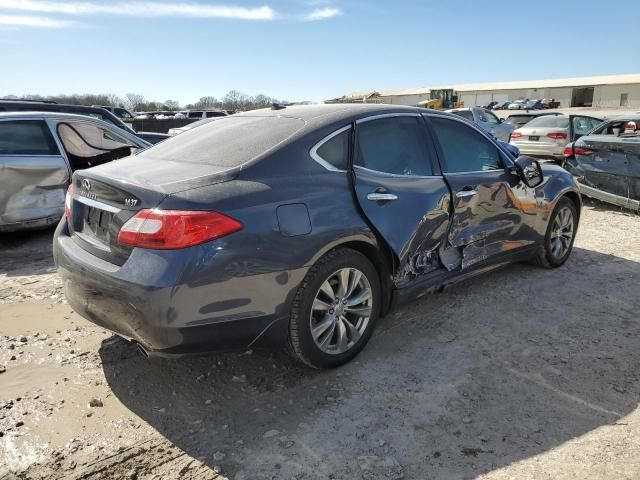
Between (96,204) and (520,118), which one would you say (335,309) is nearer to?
(96,204)

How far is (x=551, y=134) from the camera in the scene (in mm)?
12852

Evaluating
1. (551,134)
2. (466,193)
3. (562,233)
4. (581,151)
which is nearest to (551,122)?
(551,134)

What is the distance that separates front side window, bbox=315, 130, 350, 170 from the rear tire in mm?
2772

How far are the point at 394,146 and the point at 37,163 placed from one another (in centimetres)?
461

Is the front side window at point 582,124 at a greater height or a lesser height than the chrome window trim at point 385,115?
lesser

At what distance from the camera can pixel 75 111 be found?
8164 millimetres

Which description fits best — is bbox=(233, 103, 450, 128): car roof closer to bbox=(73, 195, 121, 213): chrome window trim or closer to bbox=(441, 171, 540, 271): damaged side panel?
bbox=(441, 171, 540, 271): damaged side panel

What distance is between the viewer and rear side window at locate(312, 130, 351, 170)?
3.26 m

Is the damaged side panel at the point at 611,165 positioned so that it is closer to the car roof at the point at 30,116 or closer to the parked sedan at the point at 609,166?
the parked sedan at the point at 609,166

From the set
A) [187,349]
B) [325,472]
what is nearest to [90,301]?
[187,349]

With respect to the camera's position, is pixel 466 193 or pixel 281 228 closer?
pixel 281 228

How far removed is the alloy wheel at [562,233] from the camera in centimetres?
529

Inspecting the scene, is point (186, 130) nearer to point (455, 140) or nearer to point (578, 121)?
point (455, 140)

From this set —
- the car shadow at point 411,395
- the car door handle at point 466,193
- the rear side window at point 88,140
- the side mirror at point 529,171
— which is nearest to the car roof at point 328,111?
the car door handle at point 466,193
